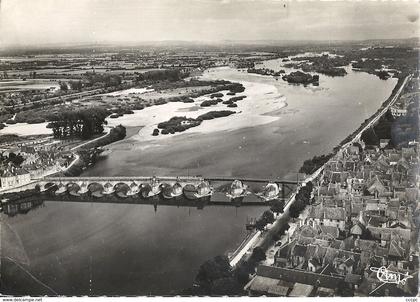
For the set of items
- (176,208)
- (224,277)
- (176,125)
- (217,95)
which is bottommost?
(176,208)

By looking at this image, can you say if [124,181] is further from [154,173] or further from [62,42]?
[62,42]

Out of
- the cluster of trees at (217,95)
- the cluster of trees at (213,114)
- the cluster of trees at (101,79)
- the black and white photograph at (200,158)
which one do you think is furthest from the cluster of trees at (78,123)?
the cluster of trees at (217,95)

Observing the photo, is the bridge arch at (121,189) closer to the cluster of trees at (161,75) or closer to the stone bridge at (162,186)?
the stone bridge at (162,186)

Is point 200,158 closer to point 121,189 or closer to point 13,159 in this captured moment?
point 121,189

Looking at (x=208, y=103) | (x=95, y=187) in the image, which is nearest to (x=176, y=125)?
(x=208, y=103)

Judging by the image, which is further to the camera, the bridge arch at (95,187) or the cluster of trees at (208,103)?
the cluster of trees at (208,103)
